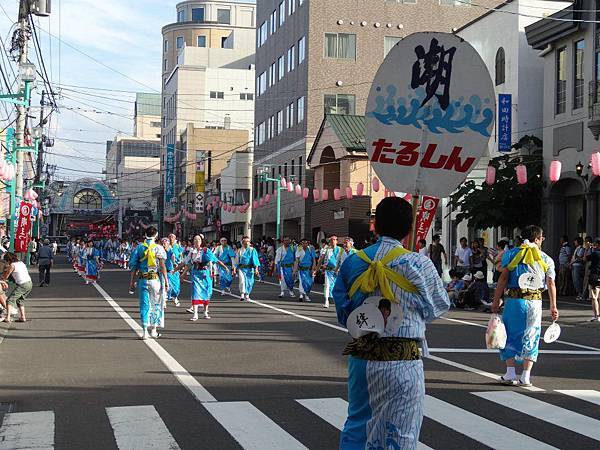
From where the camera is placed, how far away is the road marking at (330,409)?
27.1 feet

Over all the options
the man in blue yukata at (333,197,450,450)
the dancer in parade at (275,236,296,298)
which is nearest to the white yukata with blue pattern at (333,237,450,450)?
the man in blue yukata at (333,197,450,450)

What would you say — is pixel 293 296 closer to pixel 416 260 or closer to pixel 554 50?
pixel 554 50

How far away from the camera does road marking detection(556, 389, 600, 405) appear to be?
966 centimetres

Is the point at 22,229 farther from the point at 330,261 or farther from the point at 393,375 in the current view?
the point at 393,375

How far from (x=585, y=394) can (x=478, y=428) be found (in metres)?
2.53

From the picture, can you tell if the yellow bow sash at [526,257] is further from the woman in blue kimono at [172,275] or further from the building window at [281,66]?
the building window at [281,66]

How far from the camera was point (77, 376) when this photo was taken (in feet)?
36.6

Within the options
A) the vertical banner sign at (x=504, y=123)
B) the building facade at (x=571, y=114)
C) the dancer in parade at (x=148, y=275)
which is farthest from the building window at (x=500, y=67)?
the dancer in parade at (x=148, y=275)

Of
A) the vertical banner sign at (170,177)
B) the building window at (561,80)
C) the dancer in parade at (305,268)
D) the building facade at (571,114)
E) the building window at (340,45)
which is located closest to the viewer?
the dancer in parade at (305,268)

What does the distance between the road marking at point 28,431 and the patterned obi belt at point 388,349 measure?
3.25 m

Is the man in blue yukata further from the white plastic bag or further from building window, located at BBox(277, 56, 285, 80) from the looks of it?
building window, located at BBox(277, 56, 285, 80)

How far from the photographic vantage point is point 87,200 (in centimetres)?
13288

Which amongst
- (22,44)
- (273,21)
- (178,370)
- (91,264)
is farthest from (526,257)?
(273,21)

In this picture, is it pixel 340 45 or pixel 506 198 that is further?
pixel 340 45
